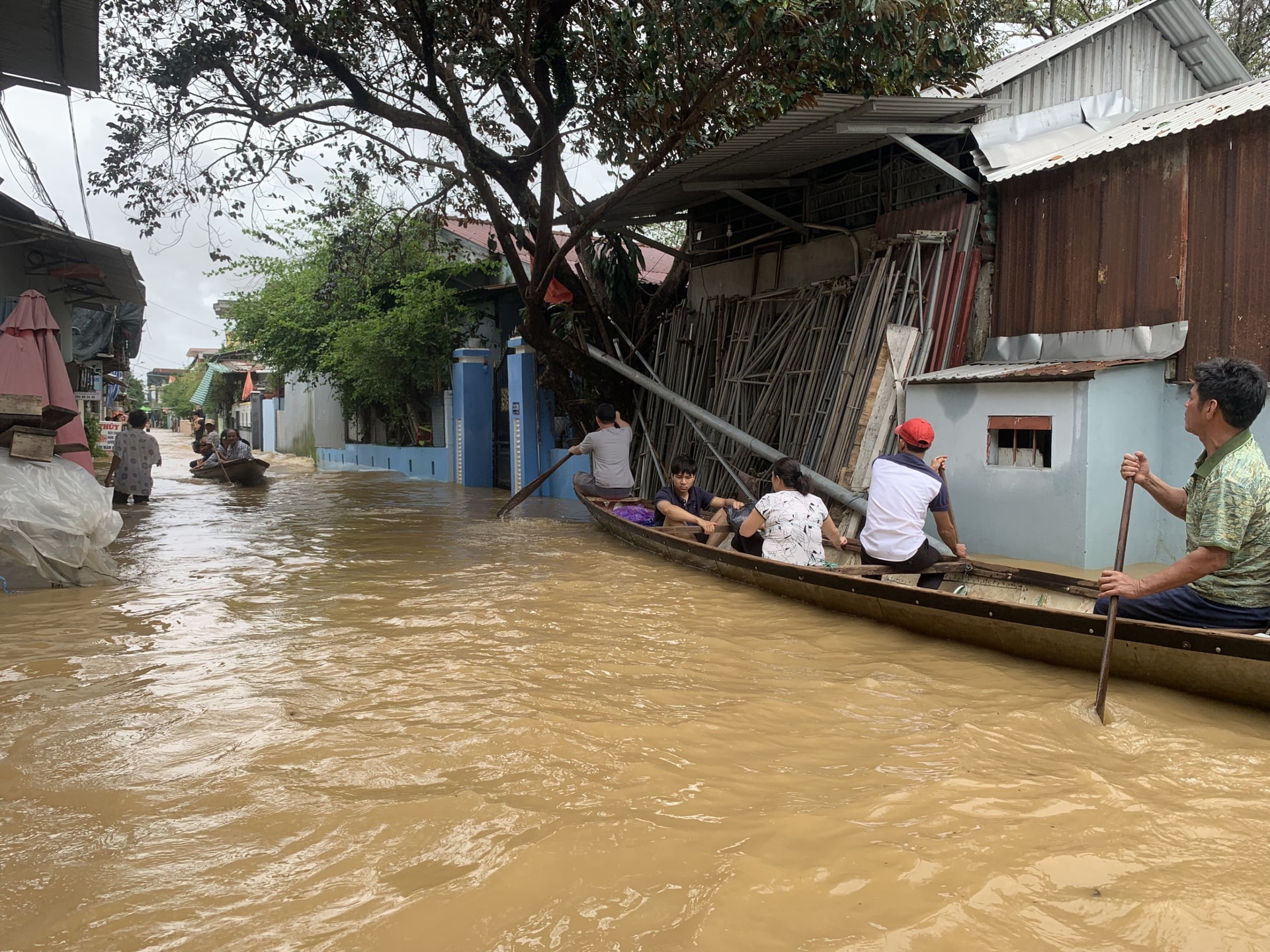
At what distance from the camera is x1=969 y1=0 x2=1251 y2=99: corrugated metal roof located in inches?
362

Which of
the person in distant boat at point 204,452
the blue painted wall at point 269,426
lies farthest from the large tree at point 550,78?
the blue painted wall at point 269,426

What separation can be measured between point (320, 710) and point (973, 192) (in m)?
7.49

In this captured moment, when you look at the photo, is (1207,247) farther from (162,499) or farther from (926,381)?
(162,499)

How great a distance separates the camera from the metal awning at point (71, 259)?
10.2m

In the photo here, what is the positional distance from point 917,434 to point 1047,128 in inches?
201

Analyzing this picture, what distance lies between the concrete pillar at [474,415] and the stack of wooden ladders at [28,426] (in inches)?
391

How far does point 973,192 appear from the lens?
8.62m

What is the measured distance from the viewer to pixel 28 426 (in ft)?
21.7

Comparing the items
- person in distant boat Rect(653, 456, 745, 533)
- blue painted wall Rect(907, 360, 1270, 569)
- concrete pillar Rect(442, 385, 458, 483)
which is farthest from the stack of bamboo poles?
concrete pillar Rect(442, 385, 458, 483)

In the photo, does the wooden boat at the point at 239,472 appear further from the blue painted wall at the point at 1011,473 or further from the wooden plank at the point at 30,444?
the blue painted wall at the point at 1011,473

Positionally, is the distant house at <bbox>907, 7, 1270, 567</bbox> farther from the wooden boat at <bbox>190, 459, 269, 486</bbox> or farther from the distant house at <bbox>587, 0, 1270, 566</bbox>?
the wooden boat at <bbox>190, 459, 269, 486</bbox>

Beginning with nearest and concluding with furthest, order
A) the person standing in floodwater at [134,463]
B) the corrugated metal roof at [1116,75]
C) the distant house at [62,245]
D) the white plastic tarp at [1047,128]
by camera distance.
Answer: the white plastic tarp at [1047,128]
the distant house at [62,245]
the corrugated metal roof at [1116,75]
the person standing in floodwater at [134,463]

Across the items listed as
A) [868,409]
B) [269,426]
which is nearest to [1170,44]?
[868,409]

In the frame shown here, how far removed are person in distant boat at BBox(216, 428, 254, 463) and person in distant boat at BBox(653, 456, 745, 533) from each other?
11.3 meters
